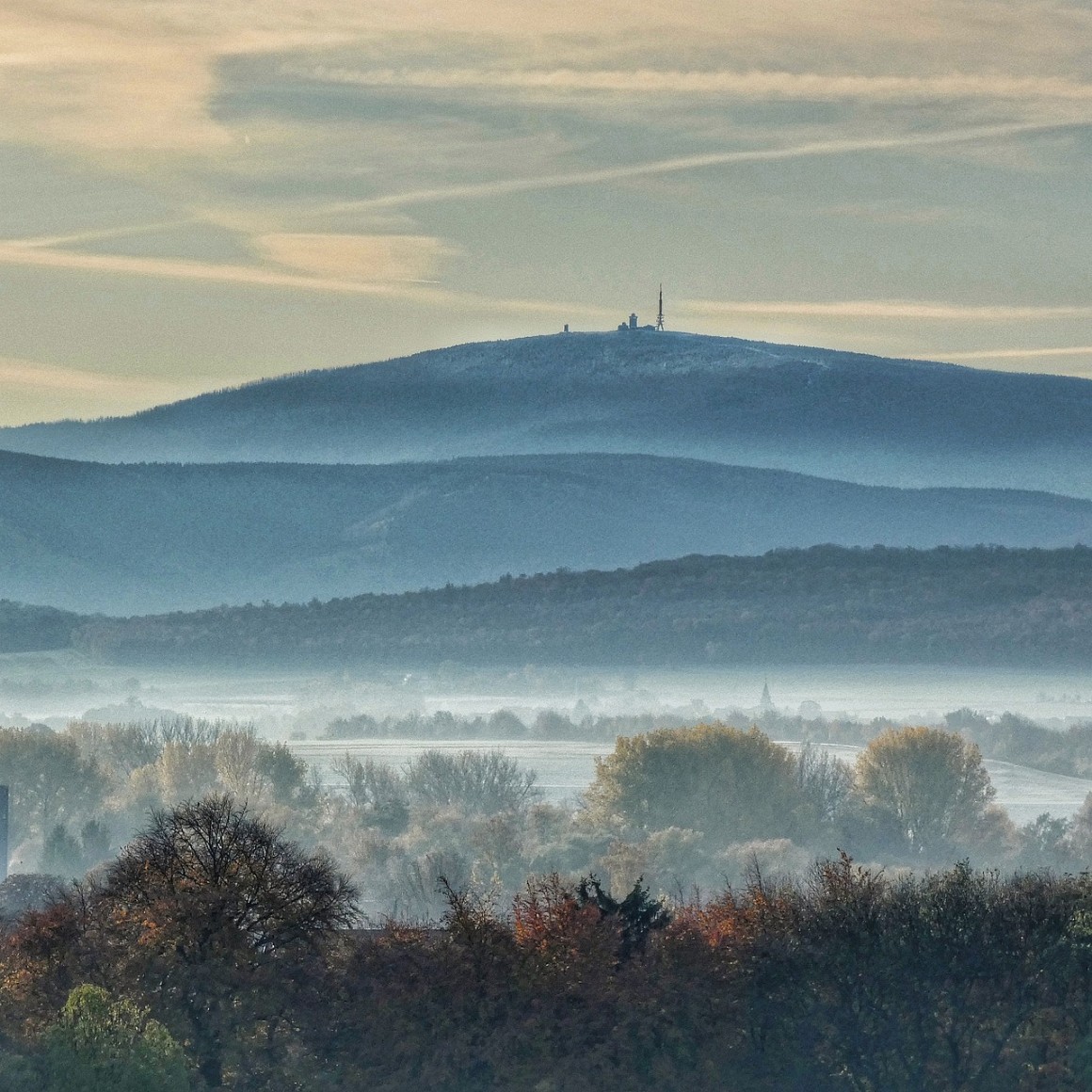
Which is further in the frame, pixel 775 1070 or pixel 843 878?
pixel 843 878

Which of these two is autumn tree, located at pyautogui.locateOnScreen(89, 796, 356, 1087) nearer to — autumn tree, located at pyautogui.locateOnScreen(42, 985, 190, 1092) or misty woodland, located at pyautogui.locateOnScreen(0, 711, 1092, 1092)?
misty woodland, located at pyautogui.locateOnScreen(0, 711, 1092, 1092)

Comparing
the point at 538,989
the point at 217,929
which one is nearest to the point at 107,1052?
the point at 217,929

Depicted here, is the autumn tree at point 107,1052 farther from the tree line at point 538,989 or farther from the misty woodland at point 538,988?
the tree line at point 538,989

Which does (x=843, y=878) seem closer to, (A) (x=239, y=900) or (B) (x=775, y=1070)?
(B) (x=775, y=1070)

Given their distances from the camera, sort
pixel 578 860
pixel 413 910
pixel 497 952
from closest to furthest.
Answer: pixel 497 952, pixel 413 910, pixel 578 860

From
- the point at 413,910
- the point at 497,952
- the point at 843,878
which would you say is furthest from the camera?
the point at 413,910

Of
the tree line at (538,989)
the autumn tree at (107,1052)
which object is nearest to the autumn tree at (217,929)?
the tree line at (538,989)

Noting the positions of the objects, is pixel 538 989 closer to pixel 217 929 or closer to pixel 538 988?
pixel 538 988

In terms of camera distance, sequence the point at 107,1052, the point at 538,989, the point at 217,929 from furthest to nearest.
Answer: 1. the point at 538,989
2. the point at 217,929
3. the point at 107,1052

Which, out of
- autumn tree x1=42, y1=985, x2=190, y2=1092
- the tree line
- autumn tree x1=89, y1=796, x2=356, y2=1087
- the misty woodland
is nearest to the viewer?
autumn tree x1=42, y1=985, x2=190, y2=1092

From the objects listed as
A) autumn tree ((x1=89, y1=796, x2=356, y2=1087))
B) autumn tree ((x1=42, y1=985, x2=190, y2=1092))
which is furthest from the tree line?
autumn tree ((x1=42, y1=985, x2=190, y2=1092))

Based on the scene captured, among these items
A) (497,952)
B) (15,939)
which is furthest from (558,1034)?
(15,939)
